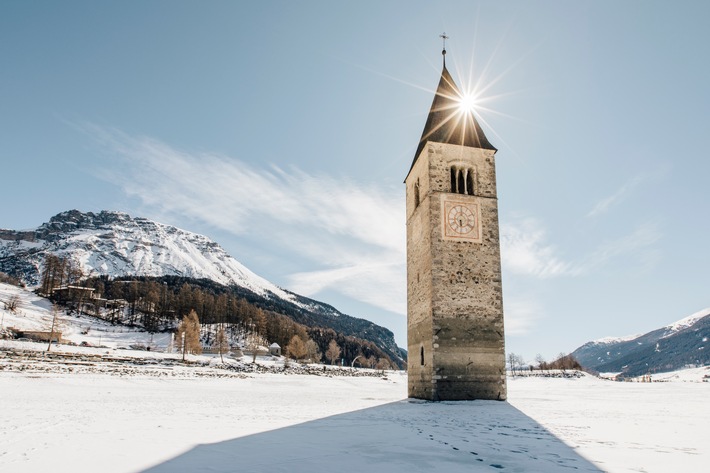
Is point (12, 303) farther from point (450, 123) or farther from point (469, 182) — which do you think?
point (469, 182)

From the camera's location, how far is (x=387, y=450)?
864 centimetres

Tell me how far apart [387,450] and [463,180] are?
20.0 m

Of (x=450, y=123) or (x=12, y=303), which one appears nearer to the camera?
(x=450, y=123)

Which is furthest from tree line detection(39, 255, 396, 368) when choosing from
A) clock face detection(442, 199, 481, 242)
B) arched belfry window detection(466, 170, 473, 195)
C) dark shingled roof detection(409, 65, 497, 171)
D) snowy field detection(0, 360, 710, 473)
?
snowy field detection(0, 360, 710, 473)

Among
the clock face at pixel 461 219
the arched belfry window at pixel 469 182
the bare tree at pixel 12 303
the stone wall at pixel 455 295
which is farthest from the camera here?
the bare tree at pixel 12 303

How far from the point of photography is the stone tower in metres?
23.3

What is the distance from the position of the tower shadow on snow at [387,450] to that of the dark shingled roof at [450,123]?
18.0 metres

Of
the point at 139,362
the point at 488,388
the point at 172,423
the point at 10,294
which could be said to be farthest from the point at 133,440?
the point at 10,294

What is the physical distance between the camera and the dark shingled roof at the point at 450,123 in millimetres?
27297

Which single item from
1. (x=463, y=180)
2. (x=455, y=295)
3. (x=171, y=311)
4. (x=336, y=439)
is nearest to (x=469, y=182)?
(x=463, y=180)

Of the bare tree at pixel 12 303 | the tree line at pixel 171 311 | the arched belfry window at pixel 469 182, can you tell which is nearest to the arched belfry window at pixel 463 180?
the arched belfry window at pixel 469 182

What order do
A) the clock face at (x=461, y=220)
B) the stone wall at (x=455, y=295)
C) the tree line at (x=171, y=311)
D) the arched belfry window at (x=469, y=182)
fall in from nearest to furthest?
the stone wall at (x=455, y=295) < the clock face at (x=461, y=220) < the arched belfry window at (x=469, y=182) < the tree line at (x=171, y=311)

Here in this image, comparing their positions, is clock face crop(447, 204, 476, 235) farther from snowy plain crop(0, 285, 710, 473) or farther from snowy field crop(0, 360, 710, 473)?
snowy field crop(0, 360, 710, 473)

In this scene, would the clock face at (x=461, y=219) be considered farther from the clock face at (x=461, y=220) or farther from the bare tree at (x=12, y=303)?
the bare tree at (x=12, y=303)
